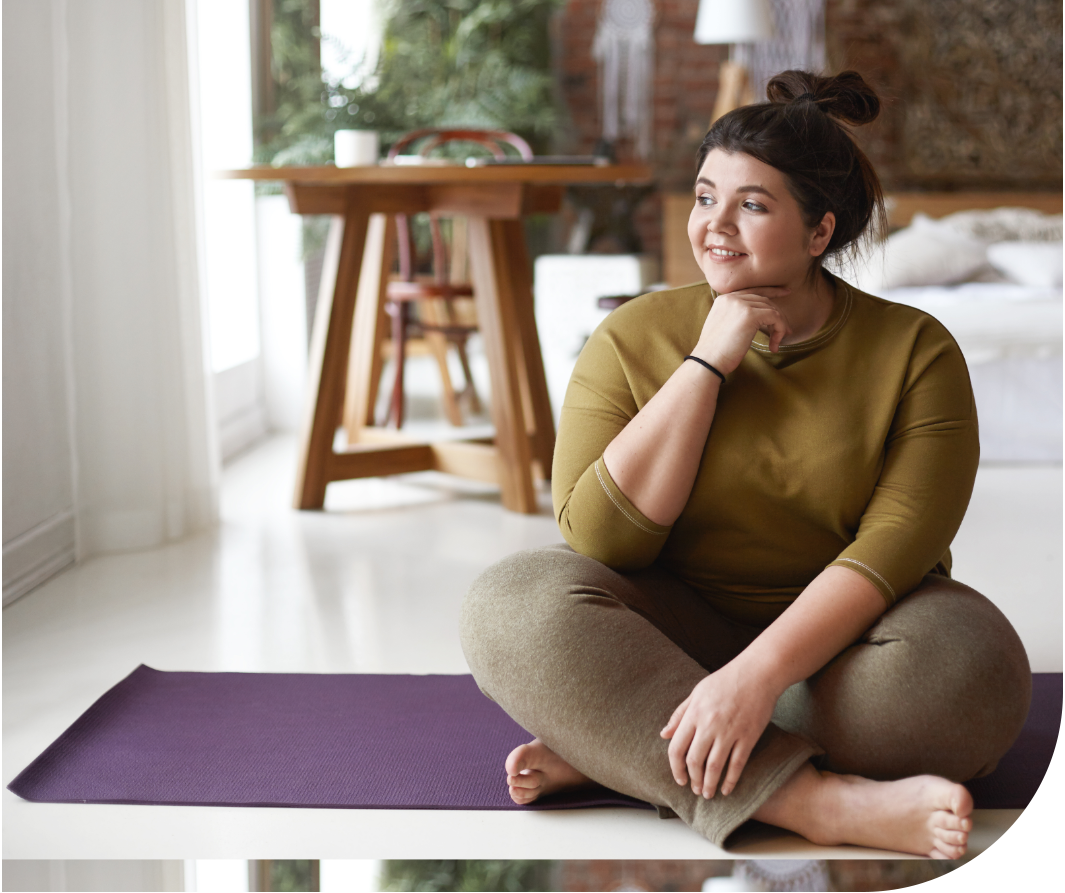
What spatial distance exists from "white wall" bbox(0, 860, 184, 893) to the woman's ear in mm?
988

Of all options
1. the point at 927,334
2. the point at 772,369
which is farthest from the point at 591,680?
the point at 927,334

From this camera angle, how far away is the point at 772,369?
140 centimetres

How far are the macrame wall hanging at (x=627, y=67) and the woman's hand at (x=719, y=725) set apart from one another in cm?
488

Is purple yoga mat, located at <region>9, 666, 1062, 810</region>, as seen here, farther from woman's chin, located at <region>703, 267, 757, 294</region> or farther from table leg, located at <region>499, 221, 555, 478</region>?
table leg, located at <region>499, 221, 555, 478</region>

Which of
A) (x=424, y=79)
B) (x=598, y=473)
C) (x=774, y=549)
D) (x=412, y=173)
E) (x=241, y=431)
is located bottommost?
(x=241, y=431)

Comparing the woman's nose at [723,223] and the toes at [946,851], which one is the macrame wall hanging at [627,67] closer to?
the woman's nose at [723,223]

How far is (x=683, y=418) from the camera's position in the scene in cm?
133

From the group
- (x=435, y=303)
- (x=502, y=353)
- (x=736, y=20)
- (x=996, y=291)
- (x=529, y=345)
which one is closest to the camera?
(x=502, y=353)

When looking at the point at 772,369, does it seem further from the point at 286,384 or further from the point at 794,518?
the point at 286,384

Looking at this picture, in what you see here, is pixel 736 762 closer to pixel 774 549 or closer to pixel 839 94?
pixel 774 549

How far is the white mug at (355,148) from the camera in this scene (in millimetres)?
3046

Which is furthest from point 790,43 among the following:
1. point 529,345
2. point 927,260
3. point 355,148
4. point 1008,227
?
point 355,148

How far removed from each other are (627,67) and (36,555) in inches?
169

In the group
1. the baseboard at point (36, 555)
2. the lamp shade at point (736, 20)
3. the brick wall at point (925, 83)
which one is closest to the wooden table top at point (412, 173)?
the baseboard at point (36, 555)
